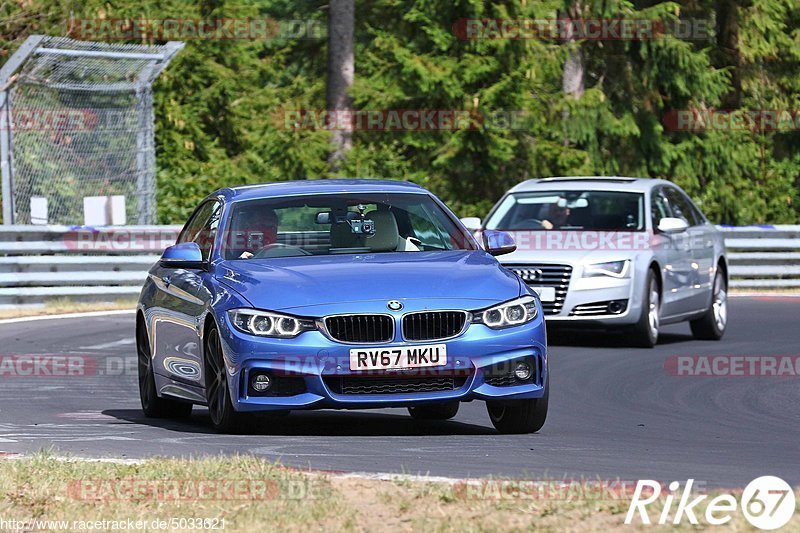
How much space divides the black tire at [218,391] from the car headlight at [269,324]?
0.98 ft

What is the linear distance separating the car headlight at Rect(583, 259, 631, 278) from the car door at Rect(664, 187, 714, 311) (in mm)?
1289

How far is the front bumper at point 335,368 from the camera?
9328 millimetres

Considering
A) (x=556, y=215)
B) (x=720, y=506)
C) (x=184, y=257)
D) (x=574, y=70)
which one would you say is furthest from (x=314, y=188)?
(x=574, y=70)

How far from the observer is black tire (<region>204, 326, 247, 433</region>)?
9.71 m

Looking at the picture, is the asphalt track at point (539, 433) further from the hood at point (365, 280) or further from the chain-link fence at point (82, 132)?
the chain-link fence at point (82, 132)

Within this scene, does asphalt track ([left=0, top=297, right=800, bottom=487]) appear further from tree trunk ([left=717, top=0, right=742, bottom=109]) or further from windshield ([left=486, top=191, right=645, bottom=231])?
tree trunk ([left=717, top=0, right=742, bottom=109])

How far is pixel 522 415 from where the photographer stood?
10016mm

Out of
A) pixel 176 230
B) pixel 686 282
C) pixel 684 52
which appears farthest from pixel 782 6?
pixel 686 282

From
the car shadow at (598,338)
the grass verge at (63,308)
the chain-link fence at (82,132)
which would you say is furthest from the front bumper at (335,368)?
the chain-link fence at (82,132)

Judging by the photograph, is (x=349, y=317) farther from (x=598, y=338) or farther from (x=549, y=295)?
(x=598, y=338)

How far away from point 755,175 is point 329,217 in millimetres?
30023

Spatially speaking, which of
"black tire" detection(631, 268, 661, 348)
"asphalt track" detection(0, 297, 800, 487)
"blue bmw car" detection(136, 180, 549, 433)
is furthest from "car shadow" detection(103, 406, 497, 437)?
"black tire" detection(631, 268, 661, 348)

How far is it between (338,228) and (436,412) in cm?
141

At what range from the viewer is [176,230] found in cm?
2373
